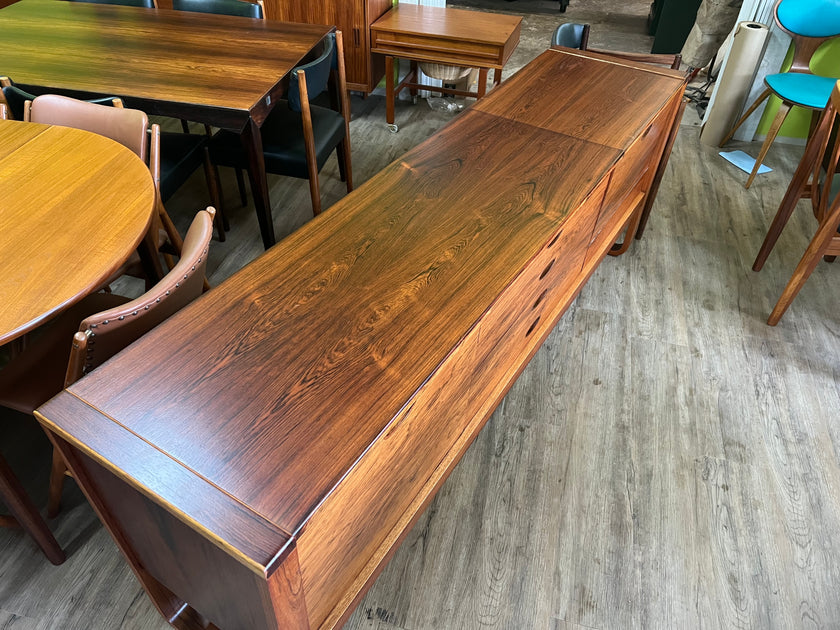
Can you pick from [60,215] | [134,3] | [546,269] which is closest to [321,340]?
[546,269]

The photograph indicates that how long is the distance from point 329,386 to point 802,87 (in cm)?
289

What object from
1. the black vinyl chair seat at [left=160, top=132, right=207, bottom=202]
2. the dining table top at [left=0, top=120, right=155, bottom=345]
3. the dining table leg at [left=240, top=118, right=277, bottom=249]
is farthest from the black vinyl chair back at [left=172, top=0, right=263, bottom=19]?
the dining table top at [left=0, top=120, right=155, bottom=345]

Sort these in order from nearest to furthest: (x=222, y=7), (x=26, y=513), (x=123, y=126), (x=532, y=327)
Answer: (x=26, y=513) → (x=532, y=327) → (x=123, y=126) → (x=222, y=7)

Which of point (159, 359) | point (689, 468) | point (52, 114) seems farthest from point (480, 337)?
point (52, 114)

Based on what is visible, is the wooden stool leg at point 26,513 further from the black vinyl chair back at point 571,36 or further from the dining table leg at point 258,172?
the black vinyl chair back at point 571,36

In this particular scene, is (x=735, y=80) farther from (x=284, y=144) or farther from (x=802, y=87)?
(x=284, y=144)

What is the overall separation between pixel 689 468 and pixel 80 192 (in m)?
1.76

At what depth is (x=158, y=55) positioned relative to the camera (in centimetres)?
213

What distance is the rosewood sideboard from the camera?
2.54 ft

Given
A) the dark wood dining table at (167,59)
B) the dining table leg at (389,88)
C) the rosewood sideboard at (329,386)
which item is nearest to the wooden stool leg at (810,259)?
the rosewood sideboard at (329,386)

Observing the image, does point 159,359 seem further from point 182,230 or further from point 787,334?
point 787,334

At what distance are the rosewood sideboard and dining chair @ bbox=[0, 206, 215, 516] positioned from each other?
0.10 meters

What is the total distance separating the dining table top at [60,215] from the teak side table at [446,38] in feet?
6.01

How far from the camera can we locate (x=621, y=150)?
155 centimetres
